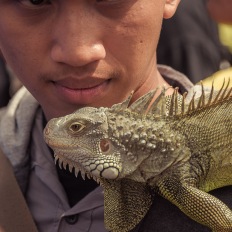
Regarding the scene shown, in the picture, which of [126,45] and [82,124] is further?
[126,45]

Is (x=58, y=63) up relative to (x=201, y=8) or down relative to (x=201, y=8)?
up

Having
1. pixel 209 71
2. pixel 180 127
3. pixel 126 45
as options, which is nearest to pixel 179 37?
pixel 209 71

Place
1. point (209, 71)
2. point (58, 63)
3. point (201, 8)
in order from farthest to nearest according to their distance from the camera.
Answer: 1. point (201, 8)
2. point (209, 71)
3. point (58, 63)

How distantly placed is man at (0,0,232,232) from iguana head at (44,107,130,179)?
0.76ft

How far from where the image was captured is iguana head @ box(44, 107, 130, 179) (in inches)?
66.2

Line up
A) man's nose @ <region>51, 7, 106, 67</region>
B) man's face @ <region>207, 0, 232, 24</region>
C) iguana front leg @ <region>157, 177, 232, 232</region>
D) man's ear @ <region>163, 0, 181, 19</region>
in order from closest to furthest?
iguana front leg @ <region>157, 177, 232, 232</region> < man's nose @ <region>51, 7, 106, 67</region> < man's ear @ <region>163, 0, 181, 19</region> < man's face @ <region>207, 0, 232, 24</region>

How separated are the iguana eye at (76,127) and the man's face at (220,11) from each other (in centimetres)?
253

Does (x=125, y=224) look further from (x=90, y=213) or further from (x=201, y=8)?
(x=201, y=8)

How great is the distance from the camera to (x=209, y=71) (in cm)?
341

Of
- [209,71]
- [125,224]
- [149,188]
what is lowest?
[209,71]

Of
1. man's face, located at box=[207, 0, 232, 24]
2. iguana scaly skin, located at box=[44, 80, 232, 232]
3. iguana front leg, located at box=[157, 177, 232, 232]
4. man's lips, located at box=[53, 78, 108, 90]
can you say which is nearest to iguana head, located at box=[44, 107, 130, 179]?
iguana scaly skin, located at box=[44, 80, 232, 232]

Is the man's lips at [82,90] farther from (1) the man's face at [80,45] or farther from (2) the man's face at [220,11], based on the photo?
(2) the man's face at [220,11]

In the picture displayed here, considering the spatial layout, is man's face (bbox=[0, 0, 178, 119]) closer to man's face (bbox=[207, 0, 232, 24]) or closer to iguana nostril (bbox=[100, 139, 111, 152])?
iguana nostril (bbox=[100, 139, 111, 152])

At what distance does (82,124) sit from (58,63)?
0.33 metres
